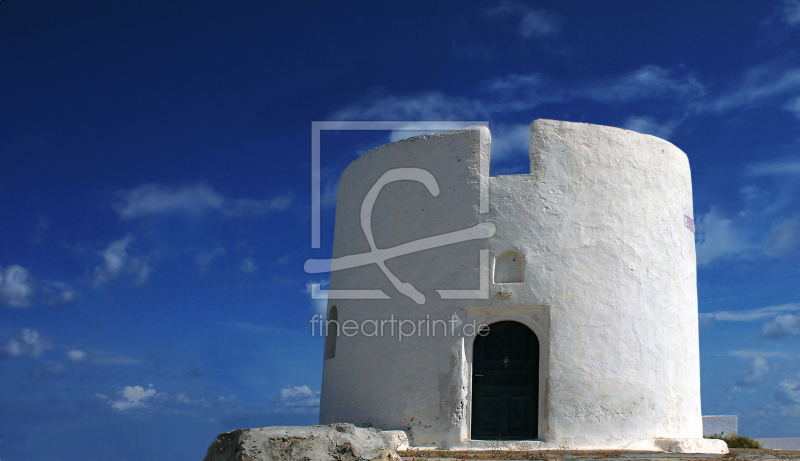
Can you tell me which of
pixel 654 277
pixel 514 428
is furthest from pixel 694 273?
pixel 514 428

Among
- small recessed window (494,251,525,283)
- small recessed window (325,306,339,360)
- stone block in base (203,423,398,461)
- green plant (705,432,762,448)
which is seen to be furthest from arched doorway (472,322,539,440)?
green plant (705,432,762,448)

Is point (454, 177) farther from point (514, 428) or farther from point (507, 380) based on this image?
point (514, 428)

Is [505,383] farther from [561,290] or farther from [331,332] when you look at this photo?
[331,332]

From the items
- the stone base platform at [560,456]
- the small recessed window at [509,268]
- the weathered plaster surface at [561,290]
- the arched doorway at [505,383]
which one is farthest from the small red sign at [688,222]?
the stone base platform at [560,456]

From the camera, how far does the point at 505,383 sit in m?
10.2

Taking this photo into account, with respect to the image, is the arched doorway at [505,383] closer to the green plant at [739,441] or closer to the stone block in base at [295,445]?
the stone block in base at [295,445]

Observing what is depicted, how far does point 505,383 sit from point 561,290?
1.59 meters

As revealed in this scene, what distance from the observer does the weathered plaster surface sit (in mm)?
9953

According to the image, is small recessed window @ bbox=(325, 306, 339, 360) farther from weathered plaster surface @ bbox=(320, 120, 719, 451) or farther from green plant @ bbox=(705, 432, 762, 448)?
green plant @ bbox=(705, 432, 762, 448)

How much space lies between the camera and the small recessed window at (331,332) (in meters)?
12.7

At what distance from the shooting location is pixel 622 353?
33.1 ft

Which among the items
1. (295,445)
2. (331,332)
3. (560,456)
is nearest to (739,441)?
(560,456)

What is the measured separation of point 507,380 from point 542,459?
207 centimetres

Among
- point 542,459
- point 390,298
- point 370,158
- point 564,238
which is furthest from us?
point 370,158
